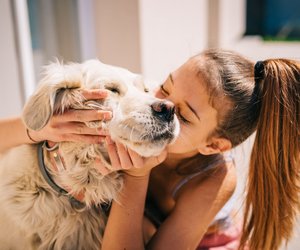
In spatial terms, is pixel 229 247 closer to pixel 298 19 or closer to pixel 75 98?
pixel 75 98

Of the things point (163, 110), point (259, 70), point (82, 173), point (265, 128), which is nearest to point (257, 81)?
point (259, 70)

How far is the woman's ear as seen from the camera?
1.35 m

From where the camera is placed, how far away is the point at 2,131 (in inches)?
55.6

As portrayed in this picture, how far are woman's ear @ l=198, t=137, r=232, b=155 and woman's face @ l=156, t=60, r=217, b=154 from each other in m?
0.05

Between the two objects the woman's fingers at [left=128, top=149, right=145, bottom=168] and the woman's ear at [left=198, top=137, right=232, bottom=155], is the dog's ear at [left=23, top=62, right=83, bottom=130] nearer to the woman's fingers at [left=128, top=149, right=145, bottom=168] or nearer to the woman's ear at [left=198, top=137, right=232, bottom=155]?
the woman's fingers at [left=128, top=149, right=145, bottom=168]

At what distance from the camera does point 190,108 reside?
126 centimetres

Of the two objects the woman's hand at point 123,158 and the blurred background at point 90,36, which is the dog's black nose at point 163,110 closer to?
the woman's hand at point 123,158

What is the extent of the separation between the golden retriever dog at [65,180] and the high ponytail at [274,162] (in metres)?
0.38

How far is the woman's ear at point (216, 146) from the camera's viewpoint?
1350 mm

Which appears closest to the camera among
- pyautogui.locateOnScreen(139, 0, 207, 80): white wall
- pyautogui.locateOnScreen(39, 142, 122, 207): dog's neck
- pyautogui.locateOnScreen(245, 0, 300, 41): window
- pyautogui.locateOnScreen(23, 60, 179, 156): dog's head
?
pyautogui.locateOnScreen(23, 60, 179, 156): dog's head

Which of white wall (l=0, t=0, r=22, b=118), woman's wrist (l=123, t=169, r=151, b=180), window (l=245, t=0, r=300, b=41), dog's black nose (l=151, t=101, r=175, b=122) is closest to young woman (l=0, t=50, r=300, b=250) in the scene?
woman's wrist (l=123, t=169, r=151, b=180)

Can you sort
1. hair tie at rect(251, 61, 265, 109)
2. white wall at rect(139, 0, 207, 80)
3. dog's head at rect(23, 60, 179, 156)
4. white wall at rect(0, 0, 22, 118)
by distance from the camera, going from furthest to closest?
white wall at rect(139, 0, 207, 80) < white wall at rect(0, 0, 22, 118) < hair tie at rect(251, 61, 265, 109) < dog's head at rect(23, 60, 179, 156)

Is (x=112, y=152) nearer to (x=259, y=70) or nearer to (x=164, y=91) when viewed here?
(x=164, y=91)

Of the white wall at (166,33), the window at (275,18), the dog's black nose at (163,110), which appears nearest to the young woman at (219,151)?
the dog's black nose at (163,110)
